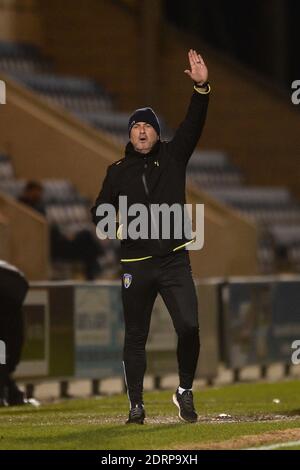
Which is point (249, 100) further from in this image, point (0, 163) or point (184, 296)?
point (184, 296)

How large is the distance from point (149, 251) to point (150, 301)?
0.34 metres

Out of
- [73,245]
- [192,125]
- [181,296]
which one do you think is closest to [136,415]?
[181,296]

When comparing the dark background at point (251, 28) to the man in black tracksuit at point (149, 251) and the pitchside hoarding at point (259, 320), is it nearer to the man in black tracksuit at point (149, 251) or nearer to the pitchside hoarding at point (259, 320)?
the pitchside hoarding at point (259, 320)

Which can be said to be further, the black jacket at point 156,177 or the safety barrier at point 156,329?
the safety barrier at point 156,329

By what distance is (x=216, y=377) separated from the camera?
66.5 ft

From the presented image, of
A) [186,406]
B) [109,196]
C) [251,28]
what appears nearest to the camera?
[109,196]

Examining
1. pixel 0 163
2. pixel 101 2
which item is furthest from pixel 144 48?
pixel 0 163

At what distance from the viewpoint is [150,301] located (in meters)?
11.1

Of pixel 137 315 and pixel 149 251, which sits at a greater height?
pixel 149 251

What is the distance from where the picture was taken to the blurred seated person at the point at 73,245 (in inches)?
869

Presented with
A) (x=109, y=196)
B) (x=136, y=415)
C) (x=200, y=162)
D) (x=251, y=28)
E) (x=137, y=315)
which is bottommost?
(x=136, y=415)

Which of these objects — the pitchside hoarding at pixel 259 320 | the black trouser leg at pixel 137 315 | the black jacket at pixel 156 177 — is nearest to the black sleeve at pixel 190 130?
the black jacket at pixel 156 177

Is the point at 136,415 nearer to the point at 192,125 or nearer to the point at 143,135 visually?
the point at 143,135

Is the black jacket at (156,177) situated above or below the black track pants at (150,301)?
above
